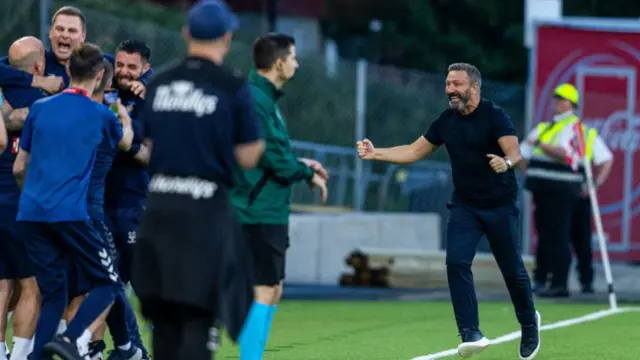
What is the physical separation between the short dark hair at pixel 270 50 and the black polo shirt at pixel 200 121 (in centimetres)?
205

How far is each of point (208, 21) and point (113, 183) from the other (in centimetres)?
378

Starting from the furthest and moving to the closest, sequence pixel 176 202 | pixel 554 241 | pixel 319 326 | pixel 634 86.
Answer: pixel 634 86
pixel 554 241
pixel 319 326
pixel 176 202

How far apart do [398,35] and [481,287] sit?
22.1m

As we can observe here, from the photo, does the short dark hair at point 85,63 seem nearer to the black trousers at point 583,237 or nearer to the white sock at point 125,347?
the white sock at point 125,347

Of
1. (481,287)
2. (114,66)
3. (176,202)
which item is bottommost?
(481,287)

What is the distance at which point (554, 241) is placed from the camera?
18906mm

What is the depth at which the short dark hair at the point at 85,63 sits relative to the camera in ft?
31.8

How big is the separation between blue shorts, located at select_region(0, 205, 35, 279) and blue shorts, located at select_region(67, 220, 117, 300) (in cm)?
27

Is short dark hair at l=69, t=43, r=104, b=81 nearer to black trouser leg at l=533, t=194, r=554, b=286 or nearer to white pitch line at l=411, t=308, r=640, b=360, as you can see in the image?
white pitch line at l=411, t=308, r=640, b=360

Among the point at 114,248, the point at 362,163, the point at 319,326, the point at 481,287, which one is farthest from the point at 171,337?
the point at 362,163

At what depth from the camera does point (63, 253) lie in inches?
395

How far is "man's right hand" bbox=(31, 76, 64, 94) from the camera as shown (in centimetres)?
1080

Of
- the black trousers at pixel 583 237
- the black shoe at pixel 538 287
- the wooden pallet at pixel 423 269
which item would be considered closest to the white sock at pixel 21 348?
the black shoe at pixel 538 287

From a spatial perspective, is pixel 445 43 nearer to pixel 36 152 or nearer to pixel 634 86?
pixel 634 86
